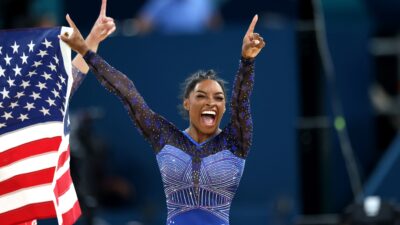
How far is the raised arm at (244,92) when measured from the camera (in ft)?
24.6

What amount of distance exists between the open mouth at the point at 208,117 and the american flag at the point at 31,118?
3.19 feet

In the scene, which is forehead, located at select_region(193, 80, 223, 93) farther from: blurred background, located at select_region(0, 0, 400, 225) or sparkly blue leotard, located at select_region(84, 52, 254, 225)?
blurred background, located at select_region(0, 0, 400, 225)

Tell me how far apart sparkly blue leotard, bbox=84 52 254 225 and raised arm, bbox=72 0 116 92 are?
14.2 inches

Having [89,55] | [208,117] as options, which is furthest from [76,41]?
[208,117]

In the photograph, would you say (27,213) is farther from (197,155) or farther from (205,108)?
(205,108)

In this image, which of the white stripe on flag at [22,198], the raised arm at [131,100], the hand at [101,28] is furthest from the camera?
the white stripe on flag at [22,198]

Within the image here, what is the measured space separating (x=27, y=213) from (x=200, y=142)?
124 cm

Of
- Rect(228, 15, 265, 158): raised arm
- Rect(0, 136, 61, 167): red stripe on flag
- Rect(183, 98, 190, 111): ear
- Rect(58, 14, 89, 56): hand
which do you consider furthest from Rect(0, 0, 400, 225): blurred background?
Rect(228, 15, 265, 158): raised arm

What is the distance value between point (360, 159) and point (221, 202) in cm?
523

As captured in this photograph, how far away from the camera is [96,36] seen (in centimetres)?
812

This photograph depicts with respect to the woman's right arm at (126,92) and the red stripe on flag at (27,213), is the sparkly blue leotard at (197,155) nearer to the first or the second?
the woman's right arm at (126,92)

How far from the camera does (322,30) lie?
12.0 meters

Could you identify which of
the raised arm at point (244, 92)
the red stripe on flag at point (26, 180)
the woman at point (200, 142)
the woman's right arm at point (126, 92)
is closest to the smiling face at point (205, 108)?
the woman at point (200, 142)

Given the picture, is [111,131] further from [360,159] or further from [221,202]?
[221,202]
